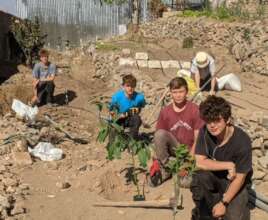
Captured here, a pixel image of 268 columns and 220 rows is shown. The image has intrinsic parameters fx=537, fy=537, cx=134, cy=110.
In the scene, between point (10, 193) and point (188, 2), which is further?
point (188, 2)

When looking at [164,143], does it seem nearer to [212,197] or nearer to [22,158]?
[212,197]

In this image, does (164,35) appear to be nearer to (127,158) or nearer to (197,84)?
(197,84)

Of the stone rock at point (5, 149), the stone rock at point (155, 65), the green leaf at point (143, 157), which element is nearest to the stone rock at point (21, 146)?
the stone rock at point (5, 149)

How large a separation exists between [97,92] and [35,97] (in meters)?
2.08

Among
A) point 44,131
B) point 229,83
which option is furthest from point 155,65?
point 44,131

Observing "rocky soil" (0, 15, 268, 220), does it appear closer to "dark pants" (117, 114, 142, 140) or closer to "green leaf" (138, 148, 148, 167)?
"dark pants" (117, 114, 142, 140)

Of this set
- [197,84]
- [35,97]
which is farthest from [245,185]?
[35,97]

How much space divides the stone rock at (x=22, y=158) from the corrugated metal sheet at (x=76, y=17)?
34.7 ft

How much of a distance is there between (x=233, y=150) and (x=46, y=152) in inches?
144

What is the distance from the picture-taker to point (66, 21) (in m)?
17.5

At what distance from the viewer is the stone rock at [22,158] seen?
694cm

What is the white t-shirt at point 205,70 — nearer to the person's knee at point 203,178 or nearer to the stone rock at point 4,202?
the stone rock at point 4,202

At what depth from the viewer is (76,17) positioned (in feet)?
57.4

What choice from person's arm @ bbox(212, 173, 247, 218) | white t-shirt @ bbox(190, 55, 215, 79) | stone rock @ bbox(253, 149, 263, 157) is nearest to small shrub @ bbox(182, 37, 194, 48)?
white t-shirt @ bbox(190, 55, 215, 79)
